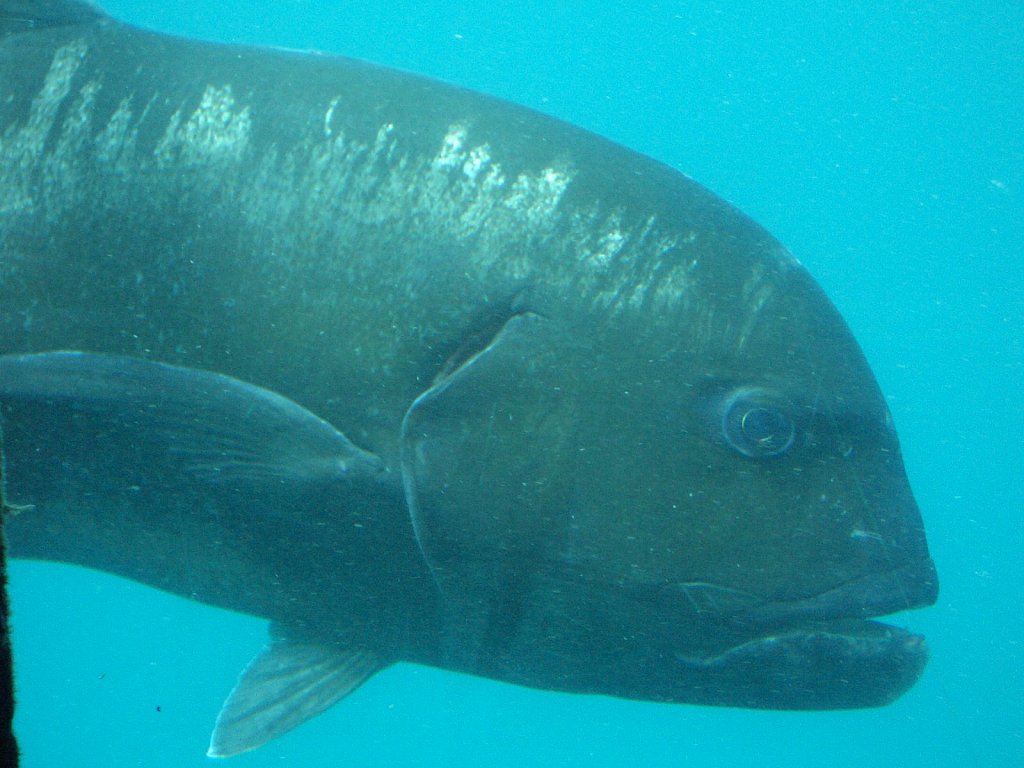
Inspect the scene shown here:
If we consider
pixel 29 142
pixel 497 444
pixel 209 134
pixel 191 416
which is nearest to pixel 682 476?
pixel 497 444

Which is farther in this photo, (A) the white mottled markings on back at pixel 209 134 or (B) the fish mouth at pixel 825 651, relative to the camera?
(A) the white mottled markings on back at pixel 209 134

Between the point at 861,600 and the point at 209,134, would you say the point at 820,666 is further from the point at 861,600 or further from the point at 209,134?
the point at 209,134

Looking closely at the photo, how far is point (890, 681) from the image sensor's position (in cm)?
276

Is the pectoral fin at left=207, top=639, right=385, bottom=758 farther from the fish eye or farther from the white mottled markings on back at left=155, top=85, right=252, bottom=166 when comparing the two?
the white mottled markings on back at left=155, top=85, right=252, bottom=166

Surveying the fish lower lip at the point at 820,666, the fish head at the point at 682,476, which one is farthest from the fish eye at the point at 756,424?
the fish lower lip at the point at 820,666

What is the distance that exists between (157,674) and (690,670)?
3159 cm

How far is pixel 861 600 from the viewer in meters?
2.55

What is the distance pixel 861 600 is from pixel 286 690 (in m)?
2.20

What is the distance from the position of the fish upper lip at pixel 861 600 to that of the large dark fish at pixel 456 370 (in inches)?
0.4

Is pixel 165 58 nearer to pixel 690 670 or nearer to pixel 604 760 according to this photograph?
pixel 690 670

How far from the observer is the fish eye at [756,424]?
8.48 ft

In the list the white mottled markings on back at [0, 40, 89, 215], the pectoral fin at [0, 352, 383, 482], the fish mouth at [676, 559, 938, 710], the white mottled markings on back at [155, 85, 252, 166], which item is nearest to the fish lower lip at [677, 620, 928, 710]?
the fish mouth at [676, 559, 938, 710]

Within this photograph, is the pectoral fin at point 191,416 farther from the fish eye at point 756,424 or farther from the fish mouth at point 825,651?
the fish mouth at point 825,651

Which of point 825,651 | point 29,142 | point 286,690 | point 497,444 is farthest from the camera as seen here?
point 286,690
